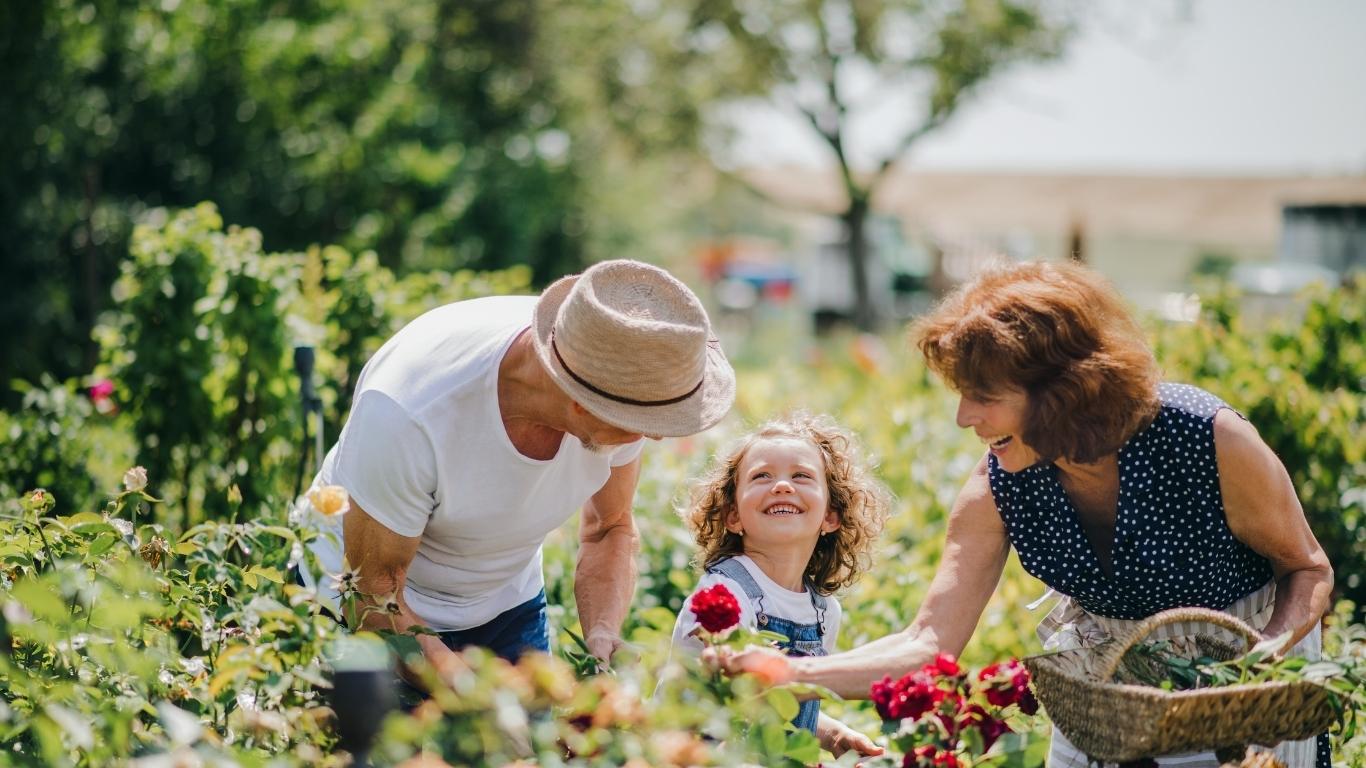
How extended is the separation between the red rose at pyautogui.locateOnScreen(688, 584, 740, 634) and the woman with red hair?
146mm

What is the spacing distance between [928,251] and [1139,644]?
22.8m

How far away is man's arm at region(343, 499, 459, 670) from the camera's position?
226cm

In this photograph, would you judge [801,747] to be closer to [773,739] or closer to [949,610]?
[773,739]

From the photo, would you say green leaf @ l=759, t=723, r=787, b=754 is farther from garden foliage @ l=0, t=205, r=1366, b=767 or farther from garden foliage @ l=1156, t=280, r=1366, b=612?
garden foliage @ l=1156, t=280, r=1366, b=612

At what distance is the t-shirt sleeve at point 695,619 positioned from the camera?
244 cm

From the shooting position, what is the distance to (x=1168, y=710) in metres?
1.77

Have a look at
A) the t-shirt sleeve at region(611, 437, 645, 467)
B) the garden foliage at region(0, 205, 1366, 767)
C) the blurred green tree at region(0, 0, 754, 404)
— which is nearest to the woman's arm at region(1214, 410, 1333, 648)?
the garden foliage at region(0, 205, 1366, 767)

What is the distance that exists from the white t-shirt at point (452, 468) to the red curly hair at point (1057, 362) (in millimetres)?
→ 850

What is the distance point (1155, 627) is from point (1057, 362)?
50 centimetres

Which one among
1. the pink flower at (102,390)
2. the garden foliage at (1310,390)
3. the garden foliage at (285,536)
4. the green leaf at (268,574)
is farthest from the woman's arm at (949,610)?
the pink flower at (102,390)

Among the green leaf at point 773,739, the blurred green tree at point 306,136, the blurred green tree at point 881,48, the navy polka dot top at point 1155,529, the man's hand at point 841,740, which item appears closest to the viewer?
the green leaf at point 773,739

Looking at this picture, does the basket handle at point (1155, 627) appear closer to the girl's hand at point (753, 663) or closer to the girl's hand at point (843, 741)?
the girl's hand at point (753, 663)

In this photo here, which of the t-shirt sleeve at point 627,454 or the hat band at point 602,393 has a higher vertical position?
the hat band at point 602,393

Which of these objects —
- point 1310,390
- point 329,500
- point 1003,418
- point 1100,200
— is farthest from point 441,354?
point 1100,200
